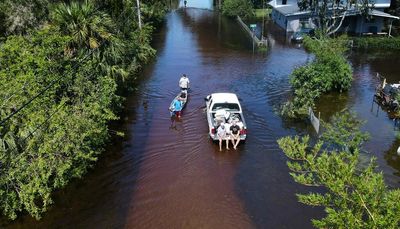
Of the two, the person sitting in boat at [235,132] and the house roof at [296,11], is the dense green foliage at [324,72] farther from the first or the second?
the house roof at [296,11]

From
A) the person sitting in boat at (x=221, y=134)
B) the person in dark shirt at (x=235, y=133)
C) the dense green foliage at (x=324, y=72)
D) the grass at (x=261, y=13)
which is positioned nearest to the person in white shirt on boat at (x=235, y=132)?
the person in dark shirt at (x=235, y=133)

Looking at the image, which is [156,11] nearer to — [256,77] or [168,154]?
[256,77]

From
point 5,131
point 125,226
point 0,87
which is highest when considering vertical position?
point 0,87

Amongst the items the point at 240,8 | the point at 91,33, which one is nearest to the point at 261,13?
the point at 240,8

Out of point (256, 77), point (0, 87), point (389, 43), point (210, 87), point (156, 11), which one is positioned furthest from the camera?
point (156, 11)

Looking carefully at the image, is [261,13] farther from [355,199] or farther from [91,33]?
[355,199]

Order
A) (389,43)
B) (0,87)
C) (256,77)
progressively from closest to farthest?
(0,87) → (256,77) → (389,43)

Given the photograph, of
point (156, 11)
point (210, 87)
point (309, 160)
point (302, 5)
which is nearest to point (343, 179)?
point (309, 160)

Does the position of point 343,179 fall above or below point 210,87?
above
